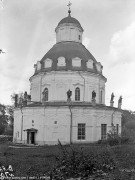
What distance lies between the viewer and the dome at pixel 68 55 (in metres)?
41.7

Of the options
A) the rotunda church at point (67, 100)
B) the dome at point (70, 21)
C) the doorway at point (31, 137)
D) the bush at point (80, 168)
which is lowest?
the doorway at point (31, 137)

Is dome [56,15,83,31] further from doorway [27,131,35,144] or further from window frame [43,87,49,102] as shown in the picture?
doorway [27,131,35,144]

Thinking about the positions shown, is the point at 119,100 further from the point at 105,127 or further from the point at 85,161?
the point at 85,161

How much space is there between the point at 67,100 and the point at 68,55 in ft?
25.2

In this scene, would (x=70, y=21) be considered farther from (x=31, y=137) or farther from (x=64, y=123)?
(x=31, y=137)

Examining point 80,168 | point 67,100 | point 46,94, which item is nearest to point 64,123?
point 67,100

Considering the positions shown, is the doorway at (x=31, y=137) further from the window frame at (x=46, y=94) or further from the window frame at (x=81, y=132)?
the window frame at (x=81, y=132)

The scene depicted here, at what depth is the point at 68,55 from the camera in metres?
42.3

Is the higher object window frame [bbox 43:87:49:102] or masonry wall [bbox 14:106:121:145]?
window frame [bbox 43:87:49:102]

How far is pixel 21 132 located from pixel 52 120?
5.71 m

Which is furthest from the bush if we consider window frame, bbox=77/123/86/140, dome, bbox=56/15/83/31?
dome, bbox=56/15/83/31

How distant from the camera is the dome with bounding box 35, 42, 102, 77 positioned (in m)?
41.7

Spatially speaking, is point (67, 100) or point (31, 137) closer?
point (67, 100)

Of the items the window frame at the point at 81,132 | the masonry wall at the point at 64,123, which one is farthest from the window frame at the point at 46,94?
the window frame at the point at 81,132
